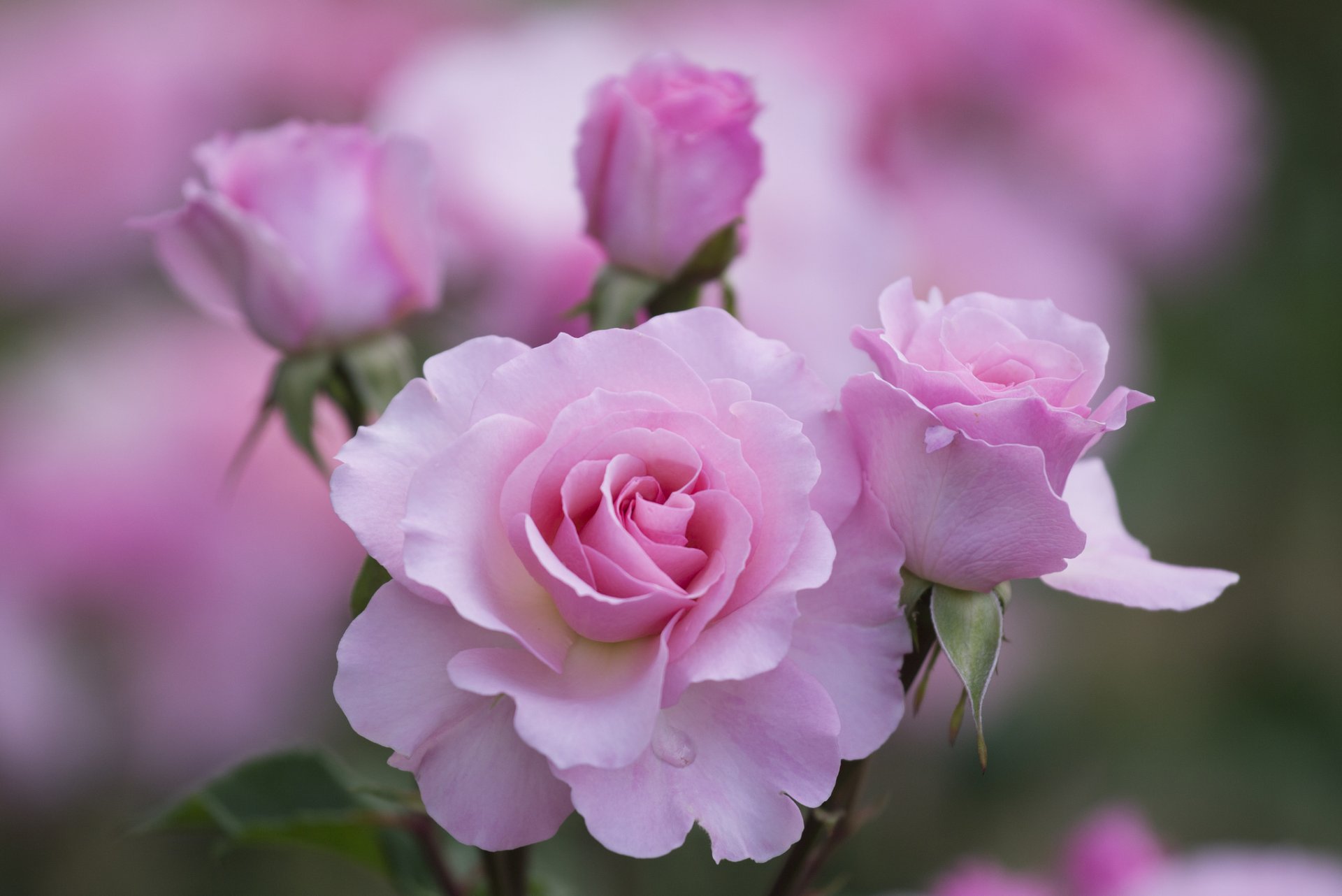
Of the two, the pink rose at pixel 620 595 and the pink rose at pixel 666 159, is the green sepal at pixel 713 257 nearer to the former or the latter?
the pink rose at pixel 666 159

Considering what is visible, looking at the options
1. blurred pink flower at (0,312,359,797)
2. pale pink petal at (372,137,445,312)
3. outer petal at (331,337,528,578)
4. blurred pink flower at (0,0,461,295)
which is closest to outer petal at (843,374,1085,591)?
outer petal at (331,337,528,578)

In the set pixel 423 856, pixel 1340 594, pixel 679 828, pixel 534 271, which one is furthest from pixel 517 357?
pixel 1340 594

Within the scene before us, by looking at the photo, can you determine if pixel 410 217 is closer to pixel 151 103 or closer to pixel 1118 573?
pixel 1118 573

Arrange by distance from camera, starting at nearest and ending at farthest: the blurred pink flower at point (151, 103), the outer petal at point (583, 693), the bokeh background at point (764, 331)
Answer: the outer petal at point (583, 693) → the bokeh background at point (764, 331) → the blurred pink flower at point (151, 103)

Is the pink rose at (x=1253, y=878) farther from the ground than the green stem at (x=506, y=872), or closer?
closer

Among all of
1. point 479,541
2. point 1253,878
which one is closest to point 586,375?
point 479,541

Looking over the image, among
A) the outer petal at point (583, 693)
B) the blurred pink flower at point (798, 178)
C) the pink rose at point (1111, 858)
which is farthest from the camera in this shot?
the blurred pink flower at point (798, 178)

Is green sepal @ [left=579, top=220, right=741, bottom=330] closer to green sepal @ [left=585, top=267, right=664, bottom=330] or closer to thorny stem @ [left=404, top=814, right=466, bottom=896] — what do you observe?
green sepal @ [left=585, top=267, right=664, bottom=330]

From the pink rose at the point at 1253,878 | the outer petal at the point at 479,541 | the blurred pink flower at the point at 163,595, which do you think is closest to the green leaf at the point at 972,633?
the outer petal at the point at 479,541
